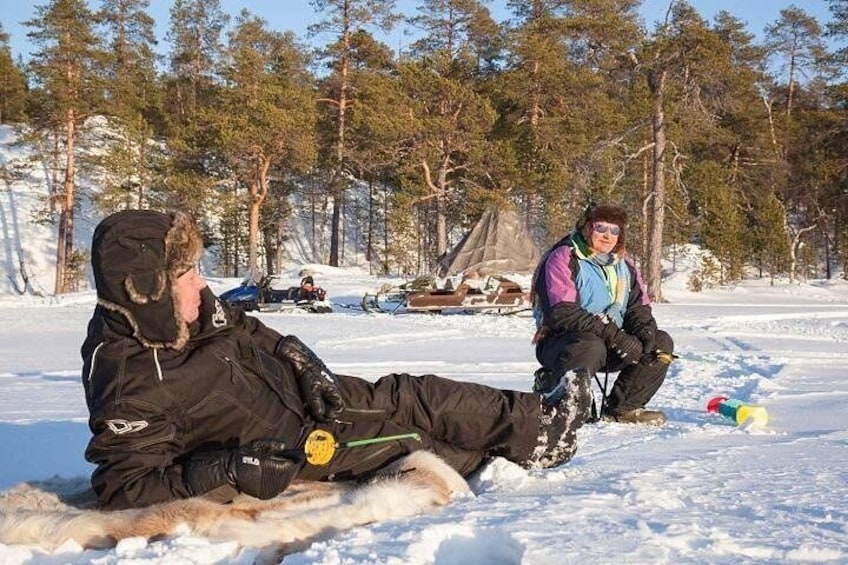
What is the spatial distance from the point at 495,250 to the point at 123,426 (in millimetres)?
21749

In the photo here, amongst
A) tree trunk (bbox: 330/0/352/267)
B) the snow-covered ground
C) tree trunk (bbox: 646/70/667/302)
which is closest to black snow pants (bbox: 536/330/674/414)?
the snow-covered ground

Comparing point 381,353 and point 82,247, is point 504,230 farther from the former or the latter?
point 82,247

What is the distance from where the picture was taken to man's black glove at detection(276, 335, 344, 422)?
2705 mm

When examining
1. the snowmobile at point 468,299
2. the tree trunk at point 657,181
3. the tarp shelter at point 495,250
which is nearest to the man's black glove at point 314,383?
the snowmobile at point 468,299

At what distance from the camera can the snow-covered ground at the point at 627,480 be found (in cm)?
182

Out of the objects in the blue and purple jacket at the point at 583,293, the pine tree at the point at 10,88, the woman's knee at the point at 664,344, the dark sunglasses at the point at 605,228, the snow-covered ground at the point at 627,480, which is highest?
the pine tree at the point at 10,88

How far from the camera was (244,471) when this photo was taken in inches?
88.2

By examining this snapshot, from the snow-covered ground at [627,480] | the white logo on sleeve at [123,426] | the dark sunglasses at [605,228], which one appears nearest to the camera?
the snow-covered ground at [627,480]

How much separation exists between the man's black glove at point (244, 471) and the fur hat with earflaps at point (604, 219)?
8.24 feet

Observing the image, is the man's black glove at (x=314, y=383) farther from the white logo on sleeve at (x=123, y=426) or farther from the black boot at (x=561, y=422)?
the black boot at (x=561, y=422)

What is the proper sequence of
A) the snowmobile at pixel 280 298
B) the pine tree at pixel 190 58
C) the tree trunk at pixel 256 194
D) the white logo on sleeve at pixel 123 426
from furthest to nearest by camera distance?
the pine tree at pixel 190 58, the tree trunk at pixel 256 194, the snowmobile at pixel 280 298, the white logo on sleeve at pixel 123 426

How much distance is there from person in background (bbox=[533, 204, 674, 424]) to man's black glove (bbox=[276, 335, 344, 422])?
62.7 inches

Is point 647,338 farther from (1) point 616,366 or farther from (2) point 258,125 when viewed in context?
(2) point 258,125

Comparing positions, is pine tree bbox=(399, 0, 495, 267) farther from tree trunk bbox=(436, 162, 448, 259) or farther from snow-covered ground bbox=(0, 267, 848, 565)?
snow-covered ground bbox=(0, 267, 848, 565)
